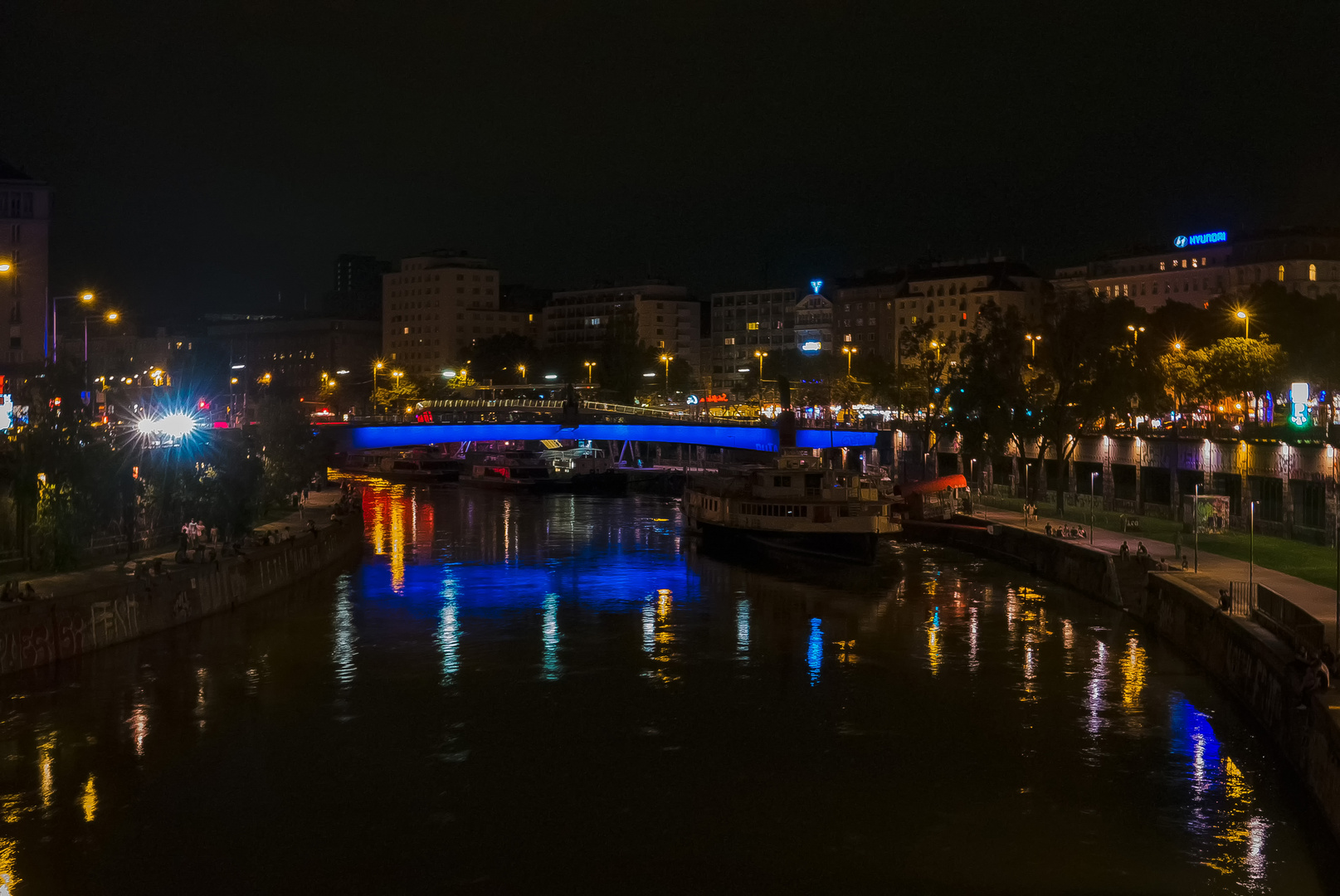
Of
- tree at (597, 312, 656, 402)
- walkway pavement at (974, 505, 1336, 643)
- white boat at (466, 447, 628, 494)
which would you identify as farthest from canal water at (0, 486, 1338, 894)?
tree at (597, 312, 656, 402)

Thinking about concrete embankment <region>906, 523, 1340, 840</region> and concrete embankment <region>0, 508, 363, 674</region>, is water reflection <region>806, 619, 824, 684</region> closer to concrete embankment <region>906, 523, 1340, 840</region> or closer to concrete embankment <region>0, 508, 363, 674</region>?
concrete embankment <region>906, 523, 1340, 840</region>

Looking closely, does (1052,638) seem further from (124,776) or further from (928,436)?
(928,436)

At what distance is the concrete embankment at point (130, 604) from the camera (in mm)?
31266

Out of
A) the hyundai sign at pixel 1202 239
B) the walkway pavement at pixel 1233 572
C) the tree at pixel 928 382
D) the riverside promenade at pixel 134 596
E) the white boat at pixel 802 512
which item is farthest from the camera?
the hyundai sign at pixel 1202 239

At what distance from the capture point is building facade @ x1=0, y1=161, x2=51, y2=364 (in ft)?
287

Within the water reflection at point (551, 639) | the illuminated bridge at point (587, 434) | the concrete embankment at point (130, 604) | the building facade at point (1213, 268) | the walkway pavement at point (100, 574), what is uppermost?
the building facade at point (1213, 268)

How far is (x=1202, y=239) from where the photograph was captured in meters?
151

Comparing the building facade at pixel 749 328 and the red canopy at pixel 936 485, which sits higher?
the building facade at pixel 749 328

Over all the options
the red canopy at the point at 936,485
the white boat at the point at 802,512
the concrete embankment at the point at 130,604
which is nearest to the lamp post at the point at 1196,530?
the white boat at the point at 802,512

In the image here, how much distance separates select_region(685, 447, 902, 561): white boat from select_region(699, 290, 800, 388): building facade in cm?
11944

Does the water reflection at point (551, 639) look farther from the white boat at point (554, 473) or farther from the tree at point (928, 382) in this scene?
the white boat at point (554, 473)

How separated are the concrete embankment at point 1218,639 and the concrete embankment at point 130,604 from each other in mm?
25512

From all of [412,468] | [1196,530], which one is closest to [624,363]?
[412,468]

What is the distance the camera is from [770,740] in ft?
90.6
